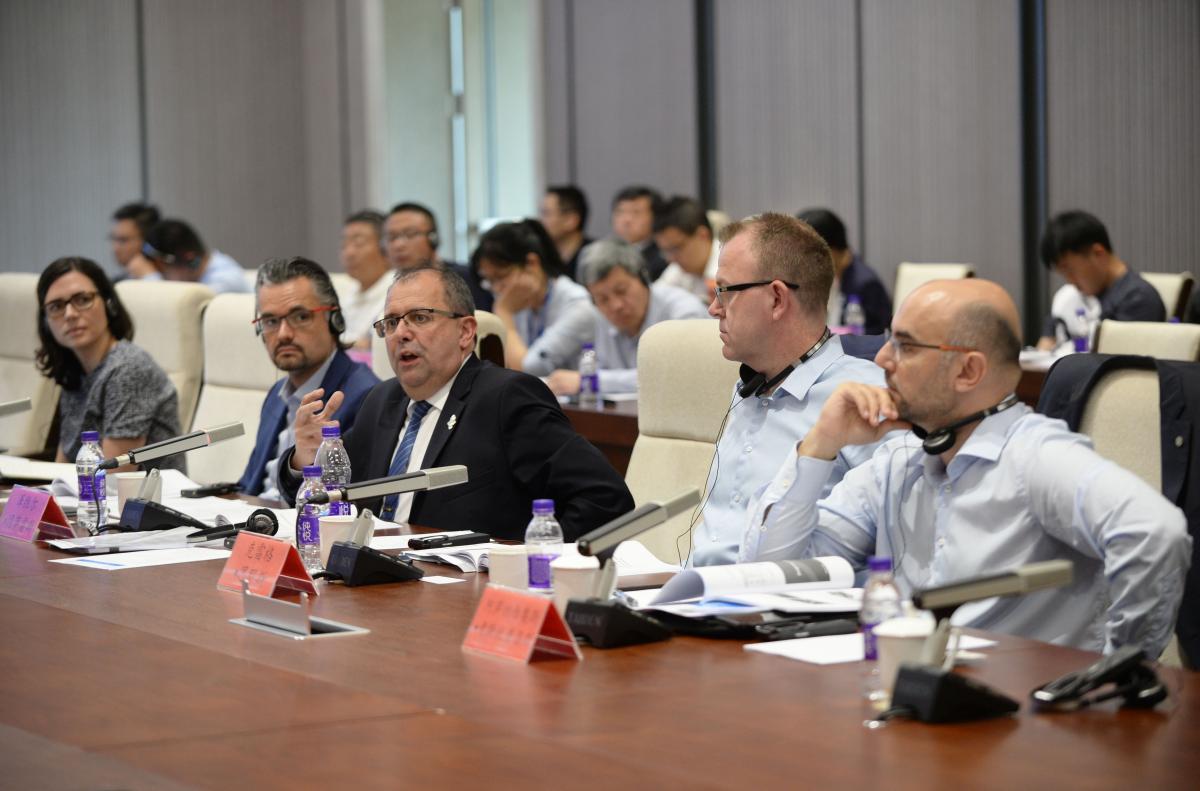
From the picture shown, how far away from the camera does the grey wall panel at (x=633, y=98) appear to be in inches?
398

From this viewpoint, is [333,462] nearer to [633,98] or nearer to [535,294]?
[535,294]

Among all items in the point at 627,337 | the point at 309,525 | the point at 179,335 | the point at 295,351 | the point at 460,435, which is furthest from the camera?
the point at 627,337

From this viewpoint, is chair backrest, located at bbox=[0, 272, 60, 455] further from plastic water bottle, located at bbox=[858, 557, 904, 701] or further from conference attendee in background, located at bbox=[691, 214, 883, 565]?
plastic water bottle, located at bbox=[858, 557, 904, 701]

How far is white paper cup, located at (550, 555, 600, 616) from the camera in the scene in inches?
86.7

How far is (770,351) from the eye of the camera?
3025mm

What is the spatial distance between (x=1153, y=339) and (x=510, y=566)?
8.05 feet

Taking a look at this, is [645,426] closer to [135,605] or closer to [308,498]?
[308,498]

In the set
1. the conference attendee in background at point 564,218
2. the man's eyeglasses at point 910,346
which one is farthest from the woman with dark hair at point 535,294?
the man's eyeglasses at point 910,346

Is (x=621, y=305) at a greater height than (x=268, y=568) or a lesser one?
greater

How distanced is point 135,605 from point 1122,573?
1.47m

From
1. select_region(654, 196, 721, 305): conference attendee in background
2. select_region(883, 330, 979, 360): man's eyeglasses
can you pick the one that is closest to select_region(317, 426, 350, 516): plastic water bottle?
select_region(883, 330, 979, 360): man's eyeglasses

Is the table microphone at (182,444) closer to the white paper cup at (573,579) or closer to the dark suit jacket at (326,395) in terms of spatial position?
the dark suit jacket at (326,395)

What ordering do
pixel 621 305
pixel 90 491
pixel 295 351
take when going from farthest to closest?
pixel 621 305, pixel 295 351, pixel 90 491

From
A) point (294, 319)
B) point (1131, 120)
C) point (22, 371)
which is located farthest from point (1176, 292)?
point (22, 371)
